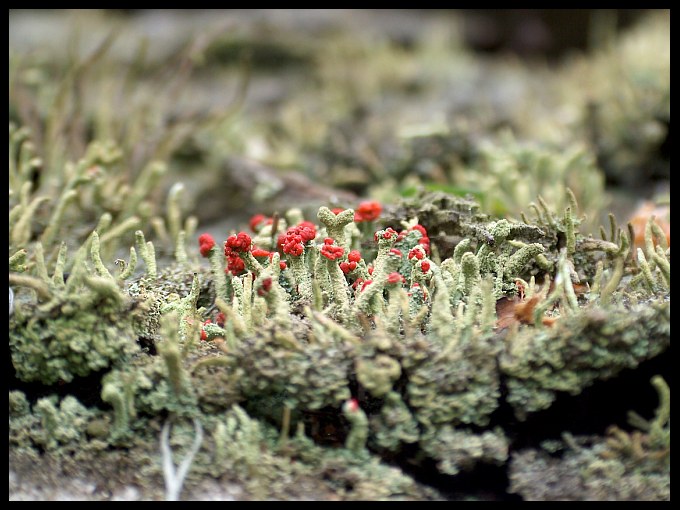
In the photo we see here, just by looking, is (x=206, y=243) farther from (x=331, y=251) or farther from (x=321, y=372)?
(x=321, y=372)

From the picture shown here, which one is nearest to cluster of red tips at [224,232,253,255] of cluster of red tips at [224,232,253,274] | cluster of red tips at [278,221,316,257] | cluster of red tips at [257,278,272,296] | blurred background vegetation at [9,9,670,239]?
cluster of red tips at [224,232,253,274]

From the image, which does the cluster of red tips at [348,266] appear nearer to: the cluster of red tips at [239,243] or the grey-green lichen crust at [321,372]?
the grey-green lichen crust at [321,372]

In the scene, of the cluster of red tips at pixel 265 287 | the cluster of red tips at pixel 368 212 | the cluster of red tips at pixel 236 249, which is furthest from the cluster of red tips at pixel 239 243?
the cluster of red tips at pixel 368 212

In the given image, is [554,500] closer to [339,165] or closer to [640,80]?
[339,165]

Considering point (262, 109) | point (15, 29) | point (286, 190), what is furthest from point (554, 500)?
point (15, 29)

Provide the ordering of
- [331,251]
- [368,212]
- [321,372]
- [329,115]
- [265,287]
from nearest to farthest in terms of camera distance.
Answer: [321,372], [265,287], [331,251], [368,212], [329,115]

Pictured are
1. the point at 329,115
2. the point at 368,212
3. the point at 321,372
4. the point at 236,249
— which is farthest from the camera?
the point at 329,115

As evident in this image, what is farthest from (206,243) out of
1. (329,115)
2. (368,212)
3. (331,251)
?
(329,115)

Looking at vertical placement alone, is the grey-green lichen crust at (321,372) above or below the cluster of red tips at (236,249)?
below
